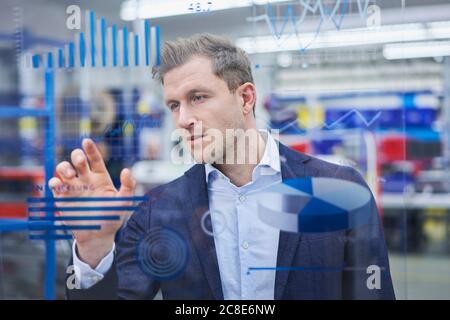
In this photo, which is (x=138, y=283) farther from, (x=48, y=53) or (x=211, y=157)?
(x=48, y=53)

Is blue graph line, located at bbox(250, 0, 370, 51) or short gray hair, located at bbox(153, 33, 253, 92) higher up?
blue graph line, located at bbox(250, 0, 370, 51)

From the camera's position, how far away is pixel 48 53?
97.7 inches

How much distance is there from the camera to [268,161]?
240cm

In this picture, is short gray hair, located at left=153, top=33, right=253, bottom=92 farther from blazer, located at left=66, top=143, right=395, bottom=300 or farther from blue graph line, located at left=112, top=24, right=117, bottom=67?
blazer, located at left=66, top=143, right=395, bottom=300

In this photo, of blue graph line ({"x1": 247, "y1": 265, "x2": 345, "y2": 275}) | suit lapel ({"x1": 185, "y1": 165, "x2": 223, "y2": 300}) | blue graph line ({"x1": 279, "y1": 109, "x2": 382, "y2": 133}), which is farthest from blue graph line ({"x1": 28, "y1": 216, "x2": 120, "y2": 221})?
blue graph line ({"x1": 279, "y1": 109, "x2": 382, "y2": 133})

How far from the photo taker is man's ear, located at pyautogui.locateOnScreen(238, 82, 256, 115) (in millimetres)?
2383

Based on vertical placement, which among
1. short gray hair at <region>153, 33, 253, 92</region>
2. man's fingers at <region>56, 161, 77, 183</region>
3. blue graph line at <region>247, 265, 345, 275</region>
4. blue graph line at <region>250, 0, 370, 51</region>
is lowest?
blue graph line at <region>247, 265, 345, 275</region>

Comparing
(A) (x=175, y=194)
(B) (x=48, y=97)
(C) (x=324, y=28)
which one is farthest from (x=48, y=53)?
(C) (x=324, y=28)

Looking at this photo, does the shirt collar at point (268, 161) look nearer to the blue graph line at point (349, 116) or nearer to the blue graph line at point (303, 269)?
the blue graph line at point (349, 116)

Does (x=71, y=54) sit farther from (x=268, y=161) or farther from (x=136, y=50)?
(x=268, y=161)

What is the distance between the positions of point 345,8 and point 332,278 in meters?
1.14

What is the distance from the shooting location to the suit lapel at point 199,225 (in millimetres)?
2359

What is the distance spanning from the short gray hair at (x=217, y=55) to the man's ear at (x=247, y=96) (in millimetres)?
19

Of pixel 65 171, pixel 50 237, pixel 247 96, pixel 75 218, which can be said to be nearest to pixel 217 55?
pixel 247 96
